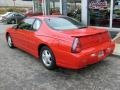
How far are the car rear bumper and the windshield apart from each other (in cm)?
103

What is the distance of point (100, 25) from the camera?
1263 centimetres

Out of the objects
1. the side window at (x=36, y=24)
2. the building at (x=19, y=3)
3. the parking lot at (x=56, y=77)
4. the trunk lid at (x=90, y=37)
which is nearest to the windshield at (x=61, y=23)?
the side window at (x=36, y=24)

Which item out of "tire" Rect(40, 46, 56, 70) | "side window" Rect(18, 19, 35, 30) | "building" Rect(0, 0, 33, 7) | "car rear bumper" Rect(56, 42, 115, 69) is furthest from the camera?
"building" Rect(0, 0, 33, 7)

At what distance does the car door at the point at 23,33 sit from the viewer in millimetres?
6810

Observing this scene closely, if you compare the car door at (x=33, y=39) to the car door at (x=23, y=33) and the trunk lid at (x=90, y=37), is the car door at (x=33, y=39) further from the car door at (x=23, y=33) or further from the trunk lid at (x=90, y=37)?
the trunk lid at (x=90, y=37)

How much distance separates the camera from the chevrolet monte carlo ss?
505cm

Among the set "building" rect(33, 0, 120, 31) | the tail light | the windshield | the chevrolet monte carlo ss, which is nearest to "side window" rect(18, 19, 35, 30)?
the chevrolet monte carlo ss

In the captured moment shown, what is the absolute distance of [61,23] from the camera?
20.6ft

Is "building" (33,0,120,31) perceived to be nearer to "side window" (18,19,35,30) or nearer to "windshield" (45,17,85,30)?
"windshield" (45,17,85,30)

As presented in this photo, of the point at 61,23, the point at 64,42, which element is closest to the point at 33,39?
the point at 61,23

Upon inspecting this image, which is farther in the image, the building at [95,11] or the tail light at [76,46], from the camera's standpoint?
the building at [95,11]

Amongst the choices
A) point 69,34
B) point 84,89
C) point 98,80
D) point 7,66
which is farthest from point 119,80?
point 7,66

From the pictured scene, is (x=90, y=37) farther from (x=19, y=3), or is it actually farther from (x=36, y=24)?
(x=19, y=3)

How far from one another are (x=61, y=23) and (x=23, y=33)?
1.41 metres
